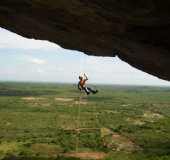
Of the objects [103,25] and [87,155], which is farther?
[87,155]

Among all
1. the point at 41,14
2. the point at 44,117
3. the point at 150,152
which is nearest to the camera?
the point at 41,14

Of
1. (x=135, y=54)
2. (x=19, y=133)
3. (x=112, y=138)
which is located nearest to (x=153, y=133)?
(x=112, y=138)

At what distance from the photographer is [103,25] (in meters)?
9.69

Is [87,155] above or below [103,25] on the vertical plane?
below

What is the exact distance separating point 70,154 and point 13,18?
131 ft

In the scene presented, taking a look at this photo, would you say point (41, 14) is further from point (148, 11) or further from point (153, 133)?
point (153, 133)

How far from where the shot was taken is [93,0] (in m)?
7.66

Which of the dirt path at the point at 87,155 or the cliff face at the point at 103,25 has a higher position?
the cliff face at the point at 103,25

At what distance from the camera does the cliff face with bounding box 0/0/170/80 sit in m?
8.09

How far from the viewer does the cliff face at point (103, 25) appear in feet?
26.6

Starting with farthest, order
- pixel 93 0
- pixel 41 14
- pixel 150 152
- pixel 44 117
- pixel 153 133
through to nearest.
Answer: pixel 44 117 < pixel 153 133 < pixel 150 152 < pixel 41 14 < pixel 93 0

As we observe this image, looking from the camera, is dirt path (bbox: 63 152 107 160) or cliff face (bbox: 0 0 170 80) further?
dirt path (bbox: 63 152 107 160)

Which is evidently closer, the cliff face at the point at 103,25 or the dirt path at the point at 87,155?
the cliff face at the point at 103,25

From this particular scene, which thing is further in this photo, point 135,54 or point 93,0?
point 135,54
